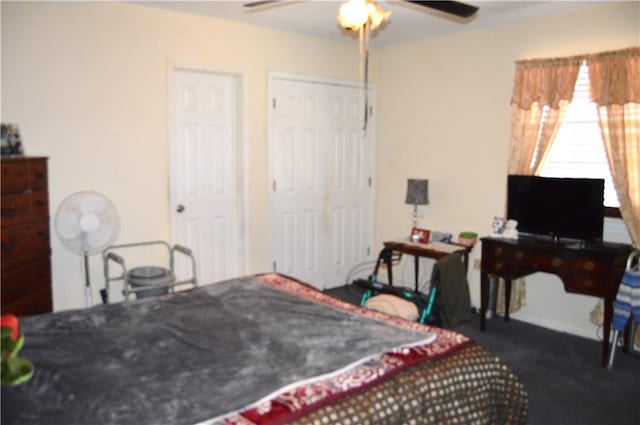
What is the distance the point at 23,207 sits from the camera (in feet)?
10.2

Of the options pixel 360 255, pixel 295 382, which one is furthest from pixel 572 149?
pixel 295 382

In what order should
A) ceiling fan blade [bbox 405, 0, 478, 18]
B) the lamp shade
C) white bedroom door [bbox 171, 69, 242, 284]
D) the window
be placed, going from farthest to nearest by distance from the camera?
the lamp shade
white bedroom door [bbox 171, 69, 242, 284]
the window
ceiling fan blade [bbox 405, 0, 478, 18]

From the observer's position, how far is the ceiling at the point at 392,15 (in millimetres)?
3830

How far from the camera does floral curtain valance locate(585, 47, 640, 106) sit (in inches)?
140

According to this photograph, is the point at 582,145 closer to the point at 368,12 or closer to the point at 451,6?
the point at 451,6

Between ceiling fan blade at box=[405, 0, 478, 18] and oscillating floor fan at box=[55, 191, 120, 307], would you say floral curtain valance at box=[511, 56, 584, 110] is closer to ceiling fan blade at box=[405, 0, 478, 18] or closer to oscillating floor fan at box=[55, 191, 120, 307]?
ceiling fan blade at box=[405, 0, 478, 18]

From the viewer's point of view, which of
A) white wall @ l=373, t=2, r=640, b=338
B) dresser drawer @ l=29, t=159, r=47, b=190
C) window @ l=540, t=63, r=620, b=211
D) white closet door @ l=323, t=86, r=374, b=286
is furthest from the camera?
white closet door @ l=323, t=86, r=374, b=286

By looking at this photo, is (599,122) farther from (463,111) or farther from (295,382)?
(295,382)

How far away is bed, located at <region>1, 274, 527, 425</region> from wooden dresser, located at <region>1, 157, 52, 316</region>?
823 mm

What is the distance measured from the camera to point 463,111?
4.66 meters

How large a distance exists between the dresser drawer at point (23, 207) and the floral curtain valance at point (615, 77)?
3.86 m

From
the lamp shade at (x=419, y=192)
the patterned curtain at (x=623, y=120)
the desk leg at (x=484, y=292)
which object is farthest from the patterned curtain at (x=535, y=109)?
the lamp shade at (x=419, y=192)

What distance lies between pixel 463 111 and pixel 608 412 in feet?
8.90

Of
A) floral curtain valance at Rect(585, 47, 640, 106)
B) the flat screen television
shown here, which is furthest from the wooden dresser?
floral curtain valance at Rect(585, 47, 640, 106)
